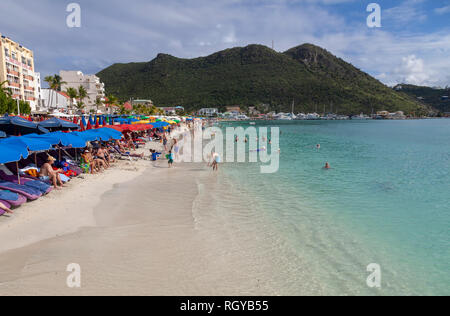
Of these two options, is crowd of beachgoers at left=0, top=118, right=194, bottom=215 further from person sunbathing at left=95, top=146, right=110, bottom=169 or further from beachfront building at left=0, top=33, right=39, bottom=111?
beachfront building at left=0, top=33, right=39, bottom=111

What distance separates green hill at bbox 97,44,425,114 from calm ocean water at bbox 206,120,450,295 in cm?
10358

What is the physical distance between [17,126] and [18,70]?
4284cm

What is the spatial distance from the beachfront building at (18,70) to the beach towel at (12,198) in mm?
42116

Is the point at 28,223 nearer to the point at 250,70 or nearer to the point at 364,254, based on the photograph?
the point at 364,254

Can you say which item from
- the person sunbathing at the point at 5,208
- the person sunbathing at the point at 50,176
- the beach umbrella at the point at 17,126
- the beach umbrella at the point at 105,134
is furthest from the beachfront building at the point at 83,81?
the person sunbathing at the point at 5,208

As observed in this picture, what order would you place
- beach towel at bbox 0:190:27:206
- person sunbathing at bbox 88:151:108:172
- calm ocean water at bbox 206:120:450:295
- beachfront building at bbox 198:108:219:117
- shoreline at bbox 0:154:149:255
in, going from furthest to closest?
beachfront building at bbox 198:108:219:117
person sunbathing at bbox 88:151:108:172
beach towel at bbox 0:190:27:206
shoreline at bbox 0:154:149:255
calm ocean water at bbox 206:120:450:295

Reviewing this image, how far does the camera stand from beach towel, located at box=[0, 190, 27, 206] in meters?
7.29

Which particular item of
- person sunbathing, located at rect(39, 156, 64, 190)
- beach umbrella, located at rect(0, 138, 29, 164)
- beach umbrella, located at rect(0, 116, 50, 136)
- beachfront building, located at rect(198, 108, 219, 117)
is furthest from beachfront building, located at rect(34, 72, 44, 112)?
beachfront building, located at rect(198, 108, 219, 117)

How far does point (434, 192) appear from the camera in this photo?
1291 cm

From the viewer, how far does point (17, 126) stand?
1202 cm

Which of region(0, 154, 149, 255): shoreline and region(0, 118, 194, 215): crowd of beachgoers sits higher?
region(0, 118, 194, 215): crowd of beachgoers

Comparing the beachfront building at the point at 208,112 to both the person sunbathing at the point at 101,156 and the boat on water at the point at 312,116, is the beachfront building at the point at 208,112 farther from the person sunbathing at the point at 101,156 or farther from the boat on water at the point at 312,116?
the person sunbathing at the point at 101,156
